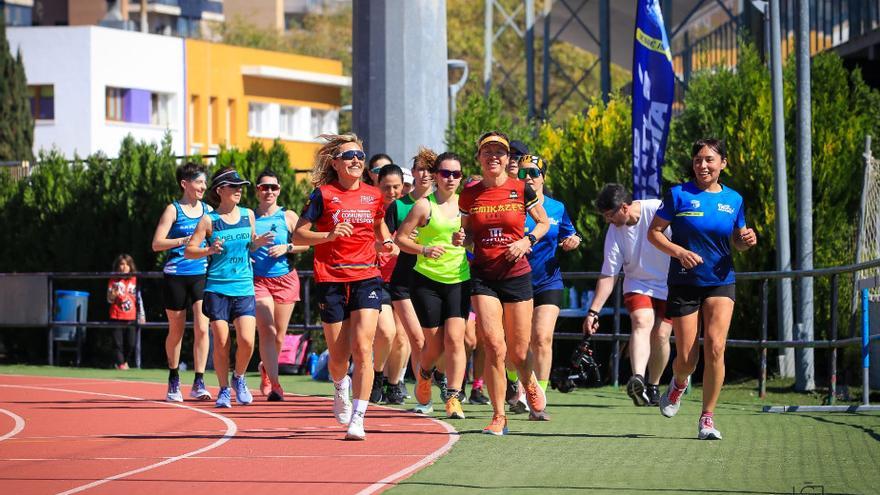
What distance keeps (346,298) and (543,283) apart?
7.27 feet

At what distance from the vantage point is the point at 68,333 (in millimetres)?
25828

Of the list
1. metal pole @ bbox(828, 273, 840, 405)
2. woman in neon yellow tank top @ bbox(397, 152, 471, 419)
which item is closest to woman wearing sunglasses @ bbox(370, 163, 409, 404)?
woman in neon yellow tank top @ bbox(397, 152, 471, 419)

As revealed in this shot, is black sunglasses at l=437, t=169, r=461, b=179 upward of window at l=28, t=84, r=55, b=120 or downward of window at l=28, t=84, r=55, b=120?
downward

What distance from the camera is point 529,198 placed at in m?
12.9

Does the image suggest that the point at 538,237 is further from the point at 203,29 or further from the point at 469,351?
the point at 203,29

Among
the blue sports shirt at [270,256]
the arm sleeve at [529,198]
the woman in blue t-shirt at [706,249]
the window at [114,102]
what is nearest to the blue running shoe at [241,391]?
the blue sports shirt at [270,256]

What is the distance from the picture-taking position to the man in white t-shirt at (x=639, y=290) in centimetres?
1475

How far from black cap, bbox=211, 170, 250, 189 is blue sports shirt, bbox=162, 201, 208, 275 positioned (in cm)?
73

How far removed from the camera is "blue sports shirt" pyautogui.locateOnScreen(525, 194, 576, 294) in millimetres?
14055

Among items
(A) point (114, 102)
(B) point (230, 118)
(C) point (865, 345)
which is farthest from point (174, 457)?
(B) point (230, 118)

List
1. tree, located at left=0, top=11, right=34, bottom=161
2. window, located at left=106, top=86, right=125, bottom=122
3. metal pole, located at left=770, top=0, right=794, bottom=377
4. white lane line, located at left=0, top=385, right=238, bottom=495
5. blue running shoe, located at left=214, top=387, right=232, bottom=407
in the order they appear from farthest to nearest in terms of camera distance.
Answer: window, located at left=106, top=86, right=125, bottom=122
tree, located at left=0, top=11, right=34, bottom=161
metal pole, located at left=770, top=0, right=794, bottom=377
blue running shoe, located at left=214, top=387, right=232, bottom=407
white lane line, located at left=0, top=385, right=238, bottom=495

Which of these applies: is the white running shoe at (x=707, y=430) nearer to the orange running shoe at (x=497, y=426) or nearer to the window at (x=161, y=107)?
the orange running shoe at (x=497, y=426)

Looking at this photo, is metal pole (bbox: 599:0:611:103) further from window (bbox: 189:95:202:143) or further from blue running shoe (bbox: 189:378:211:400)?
window (bbox: 189:95:202:143)

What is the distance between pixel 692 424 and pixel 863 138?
7.39 metres
